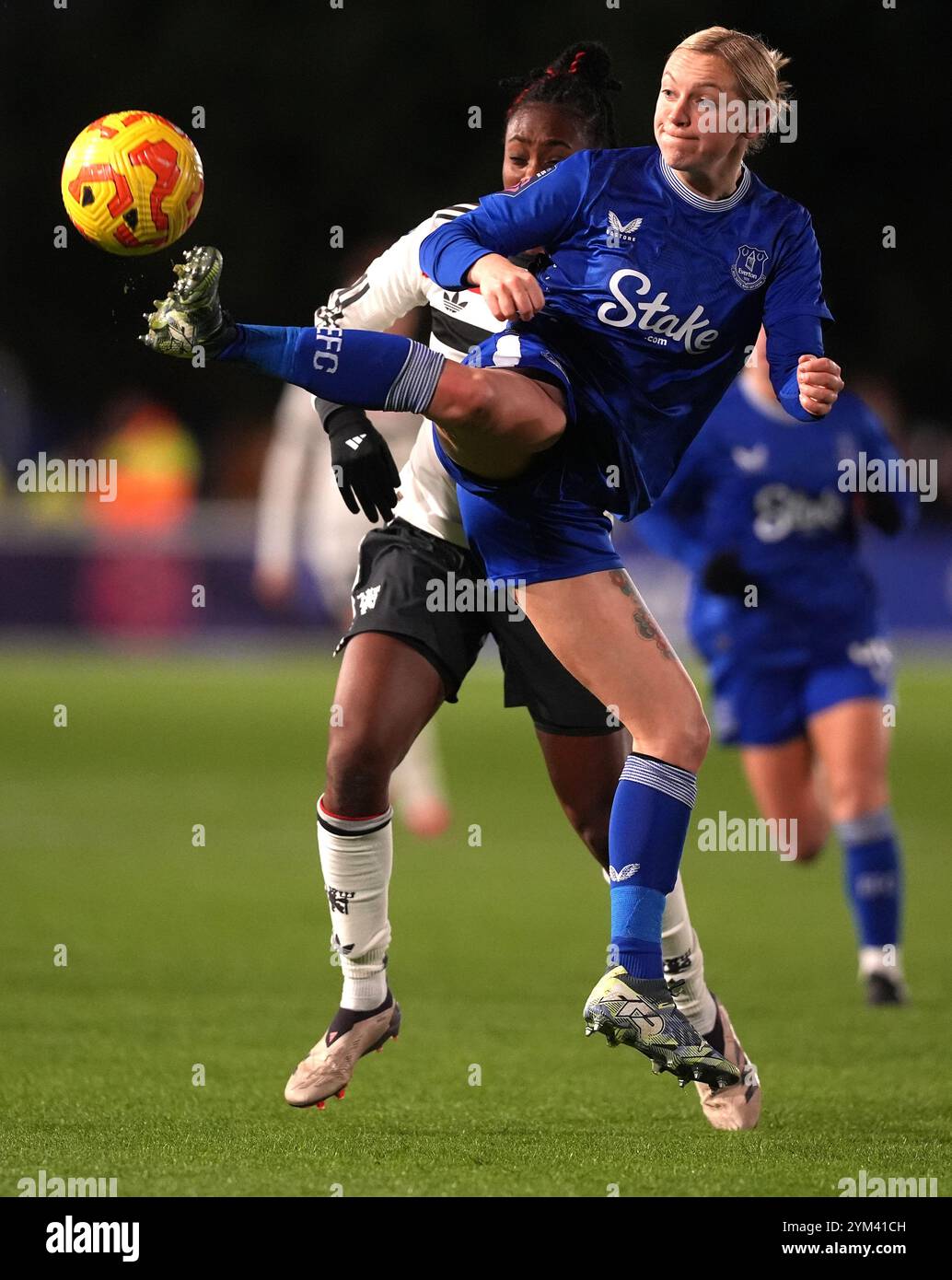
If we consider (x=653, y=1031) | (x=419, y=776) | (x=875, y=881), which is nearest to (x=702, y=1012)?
(x=653, y=1031)

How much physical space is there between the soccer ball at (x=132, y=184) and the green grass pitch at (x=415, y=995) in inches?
85.6

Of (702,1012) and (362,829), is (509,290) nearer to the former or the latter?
(362,829)

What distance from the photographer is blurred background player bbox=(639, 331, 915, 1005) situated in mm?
7762

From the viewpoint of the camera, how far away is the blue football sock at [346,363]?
4.38 meters

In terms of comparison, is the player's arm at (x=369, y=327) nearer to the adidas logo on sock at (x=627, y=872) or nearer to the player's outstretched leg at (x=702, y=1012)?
the adidas logo on sock at (x=627, y=872)

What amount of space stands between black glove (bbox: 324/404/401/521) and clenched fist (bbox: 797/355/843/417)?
103cm

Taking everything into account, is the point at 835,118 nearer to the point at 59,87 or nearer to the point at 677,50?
the point at 59,87

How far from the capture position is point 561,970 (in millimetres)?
8016

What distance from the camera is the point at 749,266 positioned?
4754 mm

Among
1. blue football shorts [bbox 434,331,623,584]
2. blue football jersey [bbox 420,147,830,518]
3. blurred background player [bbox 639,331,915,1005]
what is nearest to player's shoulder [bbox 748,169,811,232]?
blue football jersey [bbox 420,147,830,518]

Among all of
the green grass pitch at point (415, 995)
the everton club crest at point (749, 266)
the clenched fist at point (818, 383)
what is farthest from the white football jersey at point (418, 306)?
the green grass pitch at point (415, 995)

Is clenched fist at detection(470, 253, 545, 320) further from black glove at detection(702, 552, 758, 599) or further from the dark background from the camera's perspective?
the dark background
